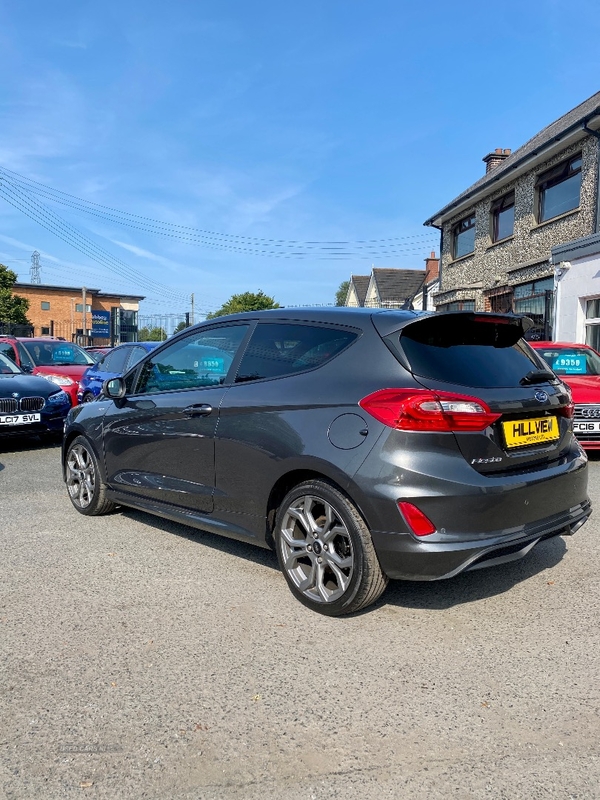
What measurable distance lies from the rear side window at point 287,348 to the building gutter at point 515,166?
46.7 ft

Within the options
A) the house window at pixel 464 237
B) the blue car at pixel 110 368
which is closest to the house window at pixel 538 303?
the house window at pixel 464 237

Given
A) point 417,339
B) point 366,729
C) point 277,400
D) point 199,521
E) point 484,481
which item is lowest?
point 366,729

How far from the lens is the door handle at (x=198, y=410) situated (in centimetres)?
415

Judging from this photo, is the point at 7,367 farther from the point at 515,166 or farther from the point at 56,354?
the point at 515,166

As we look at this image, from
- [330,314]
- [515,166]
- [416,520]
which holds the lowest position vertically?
[416,520]

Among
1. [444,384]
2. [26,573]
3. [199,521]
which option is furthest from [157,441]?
[444,384]

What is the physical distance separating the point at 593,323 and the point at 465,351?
43.8 ft

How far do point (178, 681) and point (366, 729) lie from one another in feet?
2.79

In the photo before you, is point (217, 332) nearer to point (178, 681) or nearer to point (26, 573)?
point (26, 573)

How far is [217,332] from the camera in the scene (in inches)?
176

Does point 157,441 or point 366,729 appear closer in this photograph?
point 366,729

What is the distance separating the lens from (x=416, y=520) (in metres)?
3.06

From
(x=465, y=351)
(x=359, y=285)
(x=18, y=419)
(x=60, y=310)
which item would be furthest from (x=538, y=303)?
(x=60, y=310)

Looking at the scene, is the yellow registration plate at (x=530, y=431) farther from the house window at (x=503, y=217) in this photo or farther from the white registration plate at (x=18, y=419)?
the house window at (x=503, y=217)
